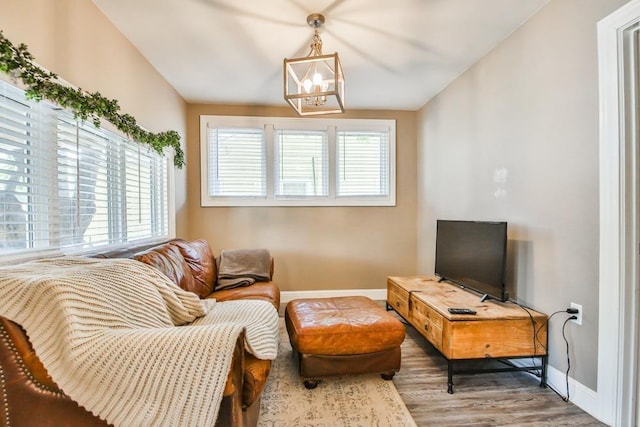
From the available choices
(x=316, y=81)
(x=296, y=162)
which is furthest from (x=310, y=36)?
(x=296, y=162)

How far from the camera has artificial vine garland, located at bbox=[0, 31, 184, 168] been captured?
1375 millimetres

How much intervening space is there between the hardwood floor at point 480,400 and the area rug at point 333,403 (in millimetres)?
116

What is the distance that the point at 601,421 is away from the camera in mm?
1735

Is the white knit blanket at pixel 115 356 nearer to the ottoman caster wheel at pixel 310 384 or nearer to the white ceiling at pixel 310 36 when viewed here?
the ottoman caster wheel at pixel 310 384

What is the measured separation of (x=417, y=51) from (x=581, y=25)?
117 cm

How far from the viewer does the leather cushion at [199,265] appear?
8.79ft

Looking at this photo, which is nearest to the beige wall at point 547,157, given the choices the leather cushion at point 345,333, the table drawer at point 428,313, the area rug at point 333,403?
the table drawer at point 428,313

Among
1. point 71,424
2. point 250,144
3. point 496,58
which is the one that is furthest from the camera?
point 250,144

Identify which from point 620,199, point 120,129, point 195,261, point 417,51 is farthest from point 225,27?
point 620,199

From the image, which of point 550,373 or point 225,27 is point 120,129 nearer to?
point 225,27

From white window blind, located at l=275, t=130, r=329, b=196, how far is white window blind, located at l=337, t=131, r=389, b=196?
0.71 feet

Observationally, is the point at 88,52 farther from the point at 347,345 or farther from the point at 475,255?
the point at 475,255

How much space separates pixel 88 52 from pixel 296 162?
246cm

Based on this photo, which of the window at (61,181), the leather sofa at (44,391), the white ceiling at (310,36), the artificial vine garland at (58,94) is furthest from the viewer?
the white ceiling at (310,36)
